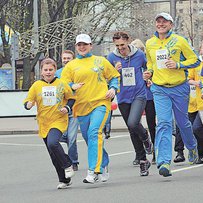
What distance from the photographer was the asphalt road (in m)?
8.99

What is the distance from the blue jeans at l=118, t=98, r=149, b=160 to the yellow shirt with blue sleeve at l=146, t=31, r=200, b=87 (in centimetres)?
77

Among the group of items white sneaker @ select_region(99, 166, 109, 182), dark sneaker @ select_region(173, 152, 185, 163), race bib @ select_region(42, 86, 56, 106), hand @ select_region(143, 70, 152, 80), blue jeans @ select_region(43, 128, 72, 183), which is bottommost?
dark sneaker @ select_region(173, 152, 185, 163)

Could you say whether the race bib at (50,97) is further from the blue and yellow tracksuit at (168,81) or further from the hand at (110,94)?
the blue and yellow tracksuit at (168,81)

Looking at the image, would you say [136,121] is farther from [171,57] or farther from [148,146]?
[171,57]

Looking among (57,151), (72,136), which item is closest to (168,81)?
(57,151)

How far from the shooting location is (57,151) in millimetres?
9773

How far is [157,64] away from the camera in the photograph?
10281mm

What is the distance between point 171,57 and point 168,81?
298mm

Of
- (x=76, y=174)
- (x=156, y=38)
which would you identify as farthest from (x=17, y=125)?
(x=156, y=38)

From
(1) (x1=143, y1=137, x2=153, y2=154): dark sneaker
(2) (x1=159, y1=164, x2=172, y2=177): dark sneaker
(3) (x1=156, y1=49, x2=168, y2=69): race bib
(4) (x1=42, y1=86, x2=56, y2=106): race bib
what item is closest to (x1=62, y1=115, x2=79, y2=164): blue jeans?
(1) (x1=143, y1=137, x2=153, y2=154): dark sneaker

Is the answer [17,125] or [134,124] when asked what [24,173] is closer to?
[134,124]

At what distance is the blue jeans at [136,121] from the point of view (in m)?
10.9

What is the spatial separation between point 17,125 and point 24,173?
11.4m

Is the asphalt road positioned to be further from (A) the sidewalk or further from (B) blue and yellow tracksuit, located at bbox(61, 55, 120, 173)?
(A) the sidewalk
